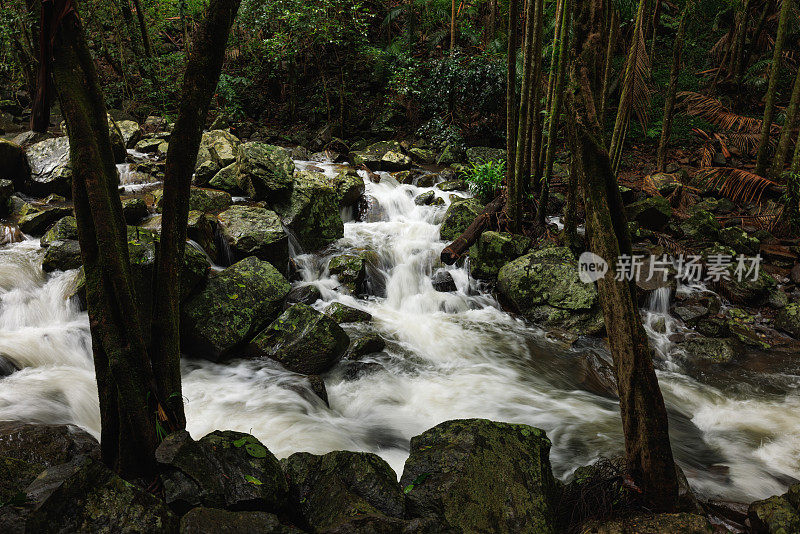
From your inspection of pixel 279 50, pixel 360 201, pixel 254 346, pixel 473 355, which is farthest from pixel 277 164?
pixel 279 50

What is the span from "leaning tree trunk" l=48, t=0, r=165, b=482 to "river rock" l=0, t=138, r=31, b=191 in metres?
7.31

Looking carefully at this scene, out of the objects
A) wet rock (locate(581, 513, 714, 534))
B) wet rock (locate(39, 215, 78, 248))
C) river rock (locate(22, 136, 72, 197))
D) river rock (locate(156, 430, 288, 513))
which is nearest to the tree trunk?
wet rock (locate(581, 513, 714, 534))

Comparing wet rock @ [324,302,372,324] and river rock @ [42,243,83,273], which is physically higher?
river rock @ [42,243,83,273]

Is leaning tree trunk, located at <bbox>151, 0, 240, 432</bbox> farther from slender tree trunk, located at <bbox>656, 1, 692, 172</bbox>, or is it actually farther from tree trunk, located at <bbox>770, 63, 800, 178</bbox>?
tree trunk, located at <bbox>770, 63, 800, 178</bbox>

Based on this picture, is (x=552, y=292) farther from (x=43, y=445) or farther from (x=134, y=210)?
(x=134, y=210)

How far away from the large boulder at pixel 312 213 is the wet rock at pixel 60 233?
10.2 feet

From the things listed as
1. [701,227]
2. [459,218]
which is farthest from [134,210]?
[701,227]

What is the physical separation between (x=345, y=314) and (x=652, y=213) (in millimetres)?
6073

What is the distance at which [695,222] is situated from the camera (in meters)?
8.50

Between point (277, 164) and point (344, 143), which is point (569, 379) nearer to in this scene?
point (277, 164)

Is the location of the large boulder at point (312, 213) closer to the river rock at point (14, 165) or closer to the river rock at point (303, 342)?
the river rock at point (303, 342)

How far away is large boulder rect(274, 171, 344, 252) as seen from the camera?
8352mm

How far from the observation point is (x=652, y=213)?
8555 millimetres

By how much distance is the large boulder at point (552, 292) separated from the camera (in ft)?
22.5
